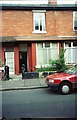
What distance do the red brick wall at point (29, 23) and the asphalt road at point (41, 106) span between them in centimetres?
1138

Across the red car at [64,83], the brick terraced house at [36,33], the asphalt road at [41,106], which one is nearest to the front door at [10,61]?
the brick terraced house at [36,33]

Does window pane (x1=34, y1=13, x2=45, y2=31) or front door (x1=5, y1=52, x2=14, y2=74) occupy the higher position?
window pane (x1=34, y1=13, x2=45, y2=31)

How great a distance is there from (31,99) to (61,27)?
12.9 meters

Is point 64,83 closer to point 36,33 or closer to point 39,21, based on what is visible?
point 36,33

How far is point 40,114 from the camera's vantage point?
29.6 feet

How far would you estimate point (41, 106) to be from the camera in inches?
408

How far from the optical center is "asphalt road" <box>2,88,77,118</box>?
9031 mm

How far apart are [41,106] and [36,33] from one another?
13950 mm

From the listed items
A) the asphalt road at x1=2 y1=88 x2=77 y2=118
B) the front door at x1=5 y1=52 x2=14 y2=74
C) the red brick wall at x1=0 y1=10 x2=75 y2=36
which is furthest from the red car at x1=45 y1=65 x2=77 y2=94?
the front door at x1=5 y1=52 x2=14 y2=74

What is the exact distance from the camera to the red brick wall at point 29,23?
23.3m

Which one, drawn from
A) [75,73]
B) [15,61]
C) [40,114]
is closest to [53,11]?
[15,61]

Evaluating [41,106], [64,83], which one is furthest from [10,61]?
[41,106]

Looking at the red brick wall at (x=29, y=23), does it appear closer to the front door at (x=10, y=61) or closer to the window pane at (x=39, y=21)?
the window pane at (x=39, y=21)

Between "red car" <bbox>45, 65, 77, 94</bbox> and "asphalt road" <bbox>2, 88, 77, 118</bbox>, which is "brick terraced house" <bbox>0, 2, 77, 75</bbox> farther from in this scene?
"asphalt road" <bbox>2, 88, 77, 118</bbox>
